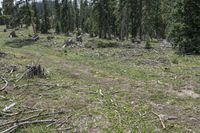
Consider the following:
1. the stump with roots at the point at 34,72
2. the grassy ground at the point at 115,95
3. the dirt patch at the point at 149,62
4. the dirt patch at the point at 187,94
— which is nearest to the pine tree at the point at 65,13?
the dirt patch at the point at 149,62

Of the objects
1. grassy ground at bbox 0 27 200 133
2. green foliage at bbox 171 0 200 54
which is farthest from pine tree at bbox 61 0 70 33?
grassy ground at bbox 0 27 200 133

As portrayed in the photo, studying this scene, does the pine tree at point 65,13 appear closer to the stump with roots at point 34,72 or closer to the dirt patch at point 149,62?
the dirt patch at point 149,62

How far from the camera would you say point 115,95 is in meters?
15.3

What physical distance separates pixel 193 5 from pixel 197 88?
1647cm

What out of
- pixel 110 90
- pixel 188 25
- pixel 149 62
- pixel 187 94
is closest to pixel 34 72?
pixel 110 90

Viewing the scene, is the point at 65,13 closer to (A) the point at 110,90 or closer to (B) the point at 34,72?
(B) the point at 34,72

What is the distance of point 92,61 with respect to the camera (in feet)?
86.7

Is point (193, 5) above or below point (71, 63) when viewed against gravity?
above

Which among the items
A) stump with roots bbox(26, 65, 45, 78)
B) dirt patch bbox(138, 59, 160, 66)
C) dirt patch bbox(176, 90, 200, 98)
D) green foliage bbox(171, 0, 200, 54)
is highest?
green foliage bbox(171, 0, 200, 54)

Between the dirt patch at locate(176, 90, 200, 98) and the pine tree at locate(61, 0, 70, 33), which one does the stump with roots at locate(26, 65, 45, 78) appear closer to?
the dirt patch at locate(176, 90, 200, 98)

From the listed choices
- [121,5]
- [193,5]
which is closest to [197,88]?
[193,5]

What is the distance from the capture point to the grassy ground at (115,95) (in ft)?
38.1

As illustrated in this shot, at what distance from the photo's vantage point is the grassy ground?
38.1ft

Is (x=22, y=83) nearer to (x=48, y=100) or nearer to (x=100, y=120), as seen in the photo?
(x=48, y=100)
